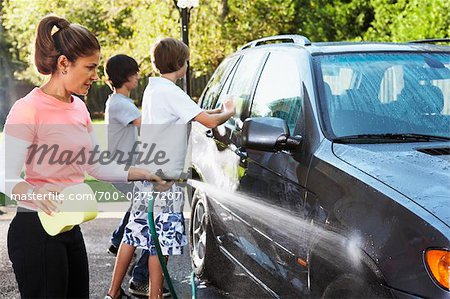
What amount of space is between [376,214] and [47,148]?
52.7 inches

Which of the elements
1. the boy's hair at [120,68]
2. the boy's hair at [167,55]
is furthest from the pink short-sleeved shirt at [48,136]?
the boy's hair at [120,68]

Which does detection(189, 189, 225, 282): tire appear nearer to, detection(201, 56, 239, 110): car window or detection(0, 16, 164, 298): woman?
detection(201, 56, 239, 110): car window

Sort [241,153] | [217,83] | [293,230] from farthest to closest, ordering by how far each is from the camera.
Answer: [217,83], [241,153], [293,230]

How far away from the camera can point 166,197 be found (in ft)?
14.5

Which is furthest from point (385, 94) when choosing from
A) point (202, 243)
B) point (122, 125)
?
point (122, 125)

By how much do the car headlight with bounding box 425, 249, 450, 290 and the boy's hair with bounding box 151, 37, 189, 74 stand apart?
240 centimetres

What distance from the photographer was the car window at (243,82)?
452cm

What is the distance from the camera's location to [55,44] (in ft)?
9.41

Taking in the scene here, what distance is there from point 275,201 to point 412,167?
856 millimetres

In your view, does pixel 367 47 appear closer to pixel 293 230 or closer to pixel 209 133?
pixel 293 230

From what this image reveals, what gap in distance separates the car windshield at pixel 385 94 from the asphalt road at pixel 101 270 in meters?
1.94

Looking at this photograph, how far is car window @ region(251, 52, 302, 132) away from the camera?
3.70 m

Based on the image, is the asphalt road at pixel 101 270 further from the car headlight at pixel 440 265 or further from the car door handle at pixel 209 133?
the car headlight at pixel 440 265

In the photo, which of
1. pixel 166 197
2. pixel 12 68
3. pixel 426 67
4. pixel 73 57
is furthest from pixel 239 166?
pixel 12 68
